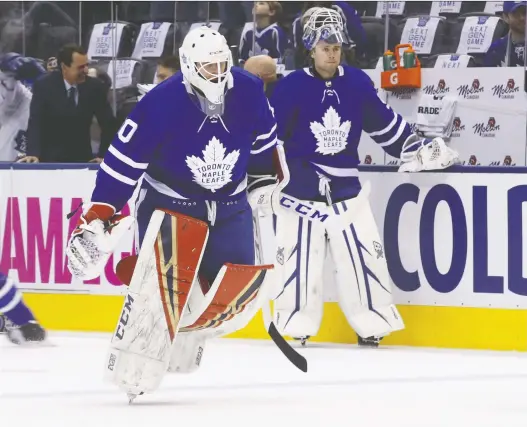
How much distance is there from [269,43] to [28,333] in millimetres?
2324

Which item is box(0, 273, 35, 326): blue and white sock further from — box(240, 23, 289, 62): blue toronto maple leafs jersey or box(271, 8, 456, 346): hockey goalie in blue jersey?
box(240, 23, 289, 62): blue toronto maple leafs jersey

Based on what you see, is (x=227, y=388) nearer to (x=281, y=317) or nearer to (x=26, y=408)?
(x=26, y=408)

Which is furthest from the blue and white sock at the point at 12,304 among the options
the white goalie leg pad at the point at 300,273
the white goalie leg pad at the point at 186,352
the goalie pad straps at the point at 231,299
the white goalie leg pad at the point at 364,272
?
the goalie pad straps at the point at 231,299

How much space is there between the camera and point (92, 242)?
409 centimetres

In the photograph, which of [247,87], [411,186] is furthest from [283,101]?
[247,87]

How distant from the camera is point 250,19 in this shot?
771 centimetres

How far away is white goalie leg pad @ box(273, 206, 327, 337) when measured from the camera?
5984 millimetres

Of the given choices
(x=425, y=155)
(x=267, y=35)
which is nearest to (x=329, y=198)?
(x=425, y=155)

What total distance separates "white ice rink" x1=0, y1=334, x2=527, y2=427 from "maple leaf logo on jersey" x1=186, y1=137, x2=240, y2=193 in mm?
742

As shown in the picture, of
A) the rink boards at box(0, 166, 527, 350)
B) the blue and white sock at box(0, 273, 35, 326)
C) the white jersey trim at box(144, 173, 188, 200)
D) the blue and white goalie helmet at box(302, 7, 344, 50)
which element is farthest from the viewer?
the blue and white goalie helmet at box(302, 7, 344, 50)

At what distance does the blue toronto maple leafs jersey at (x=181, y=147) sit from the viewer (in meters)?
4.20

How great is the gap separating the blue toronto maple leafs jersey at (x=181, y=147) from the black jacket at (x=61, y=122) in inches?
115

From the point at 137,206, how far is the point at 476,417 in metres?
1.35

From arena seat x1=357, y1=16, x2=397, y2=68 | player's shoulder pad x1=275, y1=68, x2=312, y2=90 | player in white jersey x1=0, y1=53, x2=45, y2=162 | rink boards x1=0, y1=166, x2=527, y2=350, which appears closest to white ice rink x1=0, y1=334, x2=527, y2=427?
rink boards x1=0, y1=166, x2=527, y2=350
